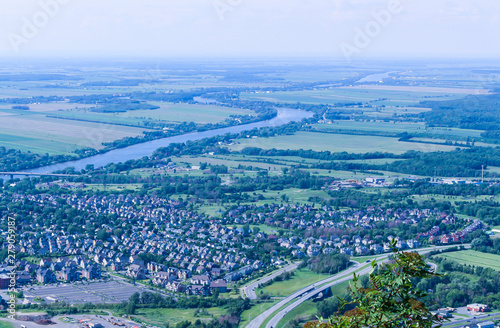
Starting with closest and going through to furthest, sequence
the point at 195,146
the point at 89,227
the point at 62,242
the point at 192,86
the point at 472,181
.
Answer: the point at 62,242
the point at 89,227
the point at 472,181
the point at 195,146
the point at 192,86

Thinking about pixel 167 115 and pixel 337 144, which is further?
pixel 167 115

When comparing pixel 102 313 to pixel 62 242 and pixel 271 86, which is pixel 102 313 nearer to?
pixel 62 242

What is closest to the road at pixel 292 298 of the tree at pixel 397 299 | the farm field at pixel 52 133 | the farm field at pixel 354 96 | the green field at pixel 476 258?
the green field at pixel 476 258

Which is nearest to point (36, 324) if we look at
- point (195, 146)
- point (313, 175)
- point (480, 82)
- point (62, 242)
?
point (62, 242)

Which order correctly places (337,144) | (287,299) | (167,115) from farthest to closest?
(167,115), (337,144), (287,299)

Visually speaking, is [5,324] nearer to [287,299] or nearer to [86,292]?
[86,292]

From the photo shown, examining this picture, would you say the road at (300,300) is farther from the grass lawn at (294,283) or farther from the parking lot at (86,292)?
the parking lot at (86,292)

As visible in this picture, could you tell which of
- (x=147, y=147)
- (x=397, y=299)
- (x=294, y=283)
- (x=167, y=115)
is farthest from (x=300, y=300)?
(x=167, y=115)
